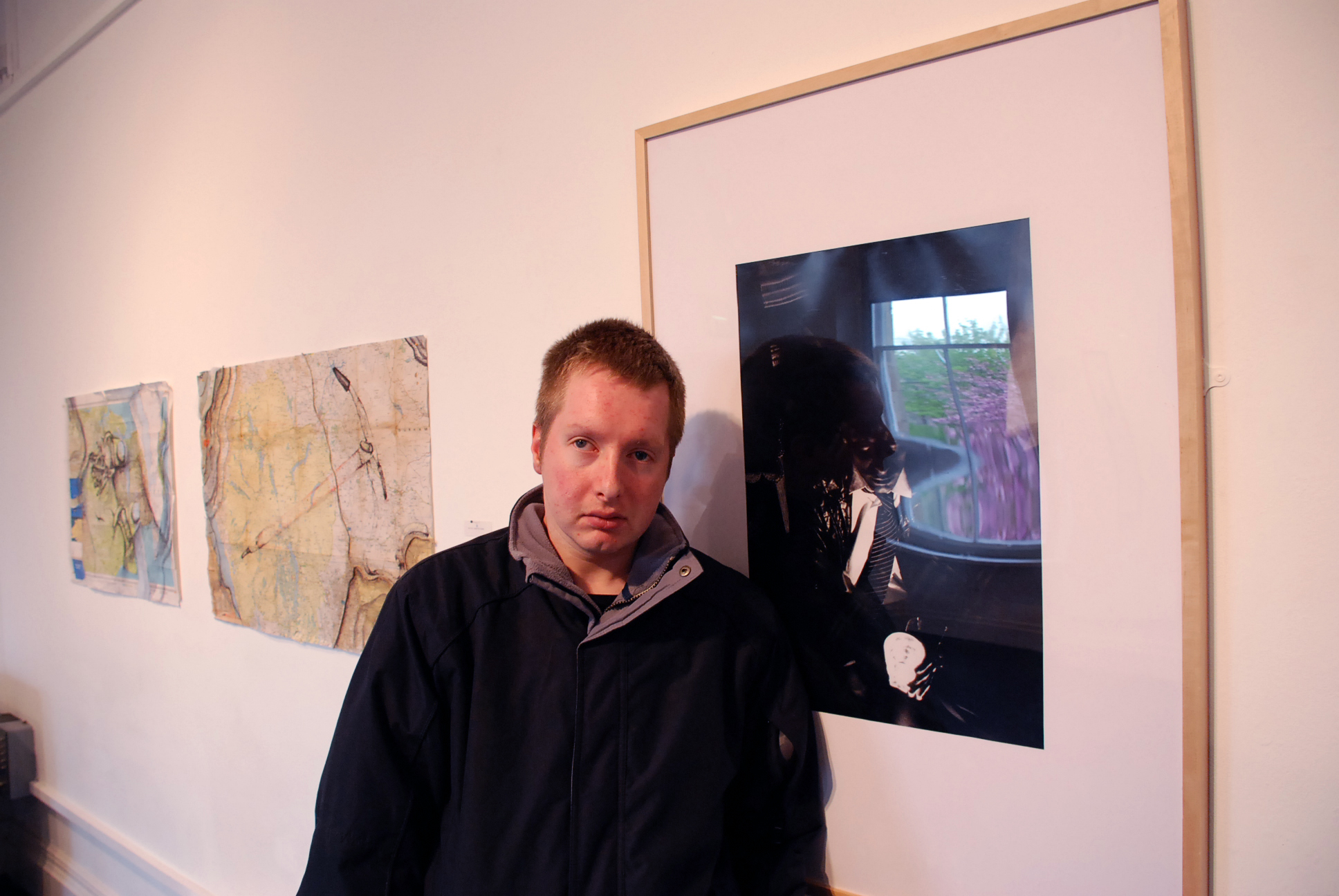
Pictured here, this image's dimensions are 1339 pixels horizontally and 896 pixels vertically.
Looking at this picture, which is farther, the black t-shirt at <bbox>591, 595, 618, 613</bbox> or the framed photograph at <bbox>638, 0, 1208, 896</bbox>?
the black t-shirt at <bbox>591, 595, 618, 613</bbox>

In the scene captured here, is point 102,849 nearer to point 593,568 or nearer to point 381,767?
point 381,767

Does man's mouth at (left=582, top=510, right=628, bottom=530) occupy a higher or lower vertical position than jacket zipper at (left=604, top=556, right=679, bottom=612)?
higher

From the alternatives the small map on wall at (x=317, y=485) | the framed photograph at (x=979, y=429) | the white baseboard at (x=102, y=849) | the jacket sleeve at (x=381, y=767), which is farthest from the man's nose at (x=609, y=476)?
the white baseboard at (x=102, y=849)

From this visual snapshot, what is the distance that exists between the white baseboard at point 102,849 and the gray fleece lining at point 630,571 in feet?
6.23

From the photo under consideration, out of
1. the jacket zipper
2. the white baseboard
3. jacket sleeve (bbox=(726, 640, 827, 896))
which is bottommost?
the white baseboard

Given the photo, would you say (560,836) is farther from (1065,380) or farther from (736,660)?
(1065,380)

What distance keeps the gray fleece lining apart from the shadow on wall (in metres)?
0.11

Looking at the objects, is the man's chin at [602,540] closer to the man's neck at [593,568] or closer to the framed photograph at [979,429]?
the man's neck at [593,568]

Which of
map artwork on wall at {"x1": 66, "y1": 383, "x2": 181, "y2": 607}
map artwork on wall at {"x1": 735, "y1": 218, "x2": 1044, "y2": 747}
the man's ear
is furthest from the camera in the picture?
map artwork on wall at {"x1": 66, "y1": 383, "x2": 181, "y2": 607}

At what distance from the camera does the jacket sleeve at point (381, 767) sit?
88 cm

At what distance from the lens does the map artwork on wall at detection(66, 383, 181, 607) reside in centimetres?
198

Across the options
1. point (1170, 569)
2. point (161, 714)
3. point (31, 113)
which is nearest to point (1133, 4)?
point (1170, 569)

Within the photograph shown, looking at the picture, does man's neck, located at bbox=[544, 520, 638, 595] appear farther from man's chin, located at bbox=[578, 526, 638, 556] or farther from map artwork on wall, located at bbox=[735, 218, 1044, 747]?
map artwork on wall, located at bbox=[735, 218, 1044, 747]

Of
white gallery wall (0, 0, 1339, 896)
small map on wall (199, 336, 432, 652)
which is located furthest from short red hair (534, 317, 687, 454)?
small map on wall (199, 336, 432, 652)
